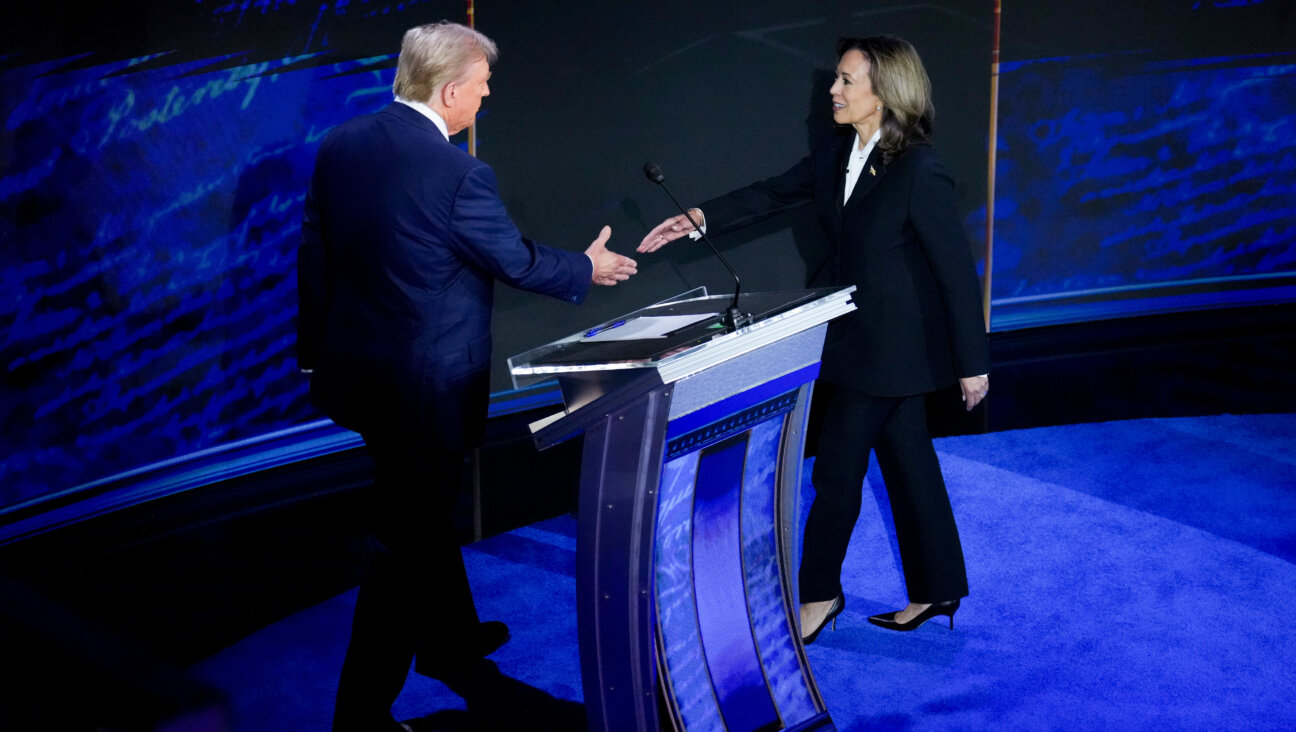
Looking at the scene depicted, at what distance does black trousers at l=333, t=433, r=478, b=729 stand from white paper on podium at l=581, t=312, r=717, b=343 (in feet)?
1.59

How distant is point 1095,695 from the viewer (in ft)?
8.66

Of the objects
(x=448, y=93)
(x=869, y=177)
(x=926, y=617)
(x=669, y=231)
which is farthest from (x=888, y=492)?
(x=448, y=93)

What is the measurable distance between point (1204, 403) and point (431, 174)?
383 centimetres

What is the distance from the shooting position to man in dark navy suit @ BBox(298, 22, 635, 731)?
2.34m

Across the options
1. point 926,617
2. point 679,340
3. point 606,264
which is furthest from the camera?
point 926,617

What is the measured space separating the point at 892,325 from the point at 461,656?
132cm

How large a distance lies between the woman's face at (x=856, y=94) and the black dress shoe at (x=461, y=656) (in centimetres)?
156

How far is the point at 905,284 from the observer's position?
275 centimetres

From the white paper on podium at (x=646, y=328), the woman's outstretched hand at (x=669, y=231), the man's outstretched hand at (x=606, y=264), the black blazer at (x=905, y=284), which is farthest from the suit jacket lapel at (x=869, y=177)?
the white paper on podium at (x=646, y=328)

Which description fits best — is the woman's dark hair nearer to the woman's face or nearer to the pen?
the woman's face

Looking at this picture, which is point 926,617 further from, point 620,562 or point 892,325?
point 620,562

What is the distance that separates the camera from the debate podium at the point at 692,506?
1929 millimetres

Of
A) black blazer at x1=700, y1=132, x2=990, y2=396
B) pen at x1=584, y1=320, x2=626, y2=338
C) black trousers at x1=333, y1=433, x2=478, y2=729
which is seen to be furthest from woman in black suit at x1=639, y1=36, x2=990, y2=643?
black trousers at x1=333, y1=433, x2=478, y2=729

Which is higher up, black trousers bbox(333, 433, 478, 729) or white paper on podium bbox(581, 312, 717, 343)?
white paper on podium bbox(581, 312, 717, 343)
